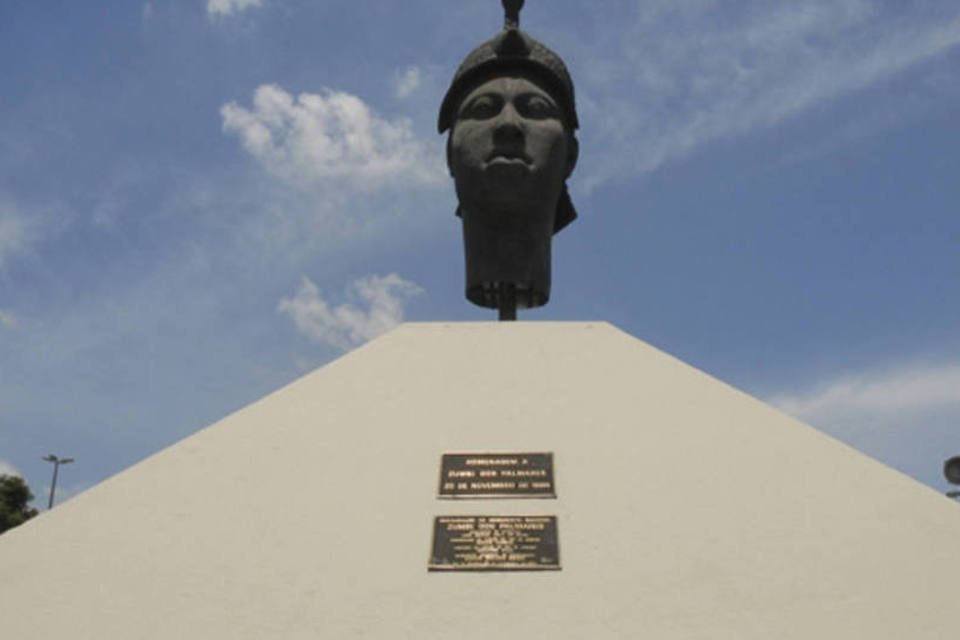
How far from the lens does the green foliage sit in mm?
→ 18688

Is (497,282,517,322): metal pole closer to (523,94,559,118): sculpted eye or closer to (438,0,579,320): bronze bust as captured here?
(438,0,579,320): bronze bust

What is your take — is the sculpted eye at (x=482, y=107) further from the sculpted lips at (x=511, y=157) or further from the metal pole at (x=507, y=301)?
the metal pole at (x=507, y=301)

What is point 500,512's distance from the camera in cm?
388

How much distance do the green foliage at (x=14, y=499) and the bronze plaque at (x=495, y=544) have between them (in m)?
18.1

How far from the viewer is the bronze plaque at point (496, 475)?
12.9 ft

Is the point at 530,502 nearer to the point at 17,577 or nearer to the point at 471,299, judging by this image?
the point at 17,577

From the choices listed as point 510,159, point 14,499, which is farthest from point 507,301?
point 14,499

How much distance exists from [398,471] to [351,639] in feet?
3.10

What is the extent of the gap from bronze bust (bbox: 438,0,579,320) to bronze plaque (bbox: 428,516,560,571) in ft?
10.8

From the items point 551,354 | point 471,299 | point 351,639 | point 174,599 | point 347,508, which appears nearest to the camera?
point 351,639

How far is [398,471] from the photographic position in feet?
13.3

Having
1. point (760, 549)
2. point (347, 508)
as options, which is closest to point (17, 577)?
point (347, 508)

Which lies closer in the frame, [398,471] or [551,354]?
[398,471]

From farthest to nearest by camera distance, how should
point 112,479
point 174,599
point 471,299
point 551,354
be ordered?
point 471,299, point 551,354, point 112,479, point 174,599
